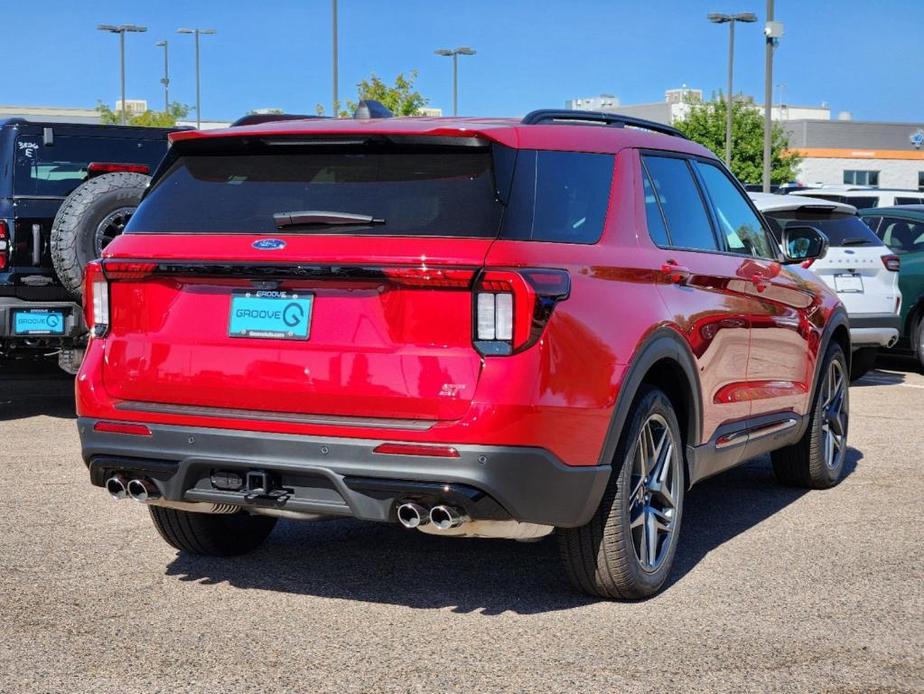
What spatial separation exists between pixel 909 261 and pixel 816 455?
755 cm

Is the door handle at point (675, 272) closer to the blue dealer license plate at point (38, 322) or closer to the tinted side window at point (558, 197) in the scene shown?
the tinted side window at point (558, 197)

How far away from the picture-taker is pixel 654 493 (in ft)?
18.0

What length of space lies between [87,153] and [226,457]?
6.90 metres

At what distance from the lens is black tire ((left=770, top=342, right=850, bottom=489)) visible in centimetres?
766

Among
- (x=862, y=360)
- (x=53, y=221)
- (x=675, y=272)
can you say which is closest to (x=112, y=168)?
(x=53, y=221)

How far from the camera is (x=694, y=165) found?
633cm

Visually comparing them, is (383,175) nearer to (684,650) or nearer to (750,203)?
(684,650)

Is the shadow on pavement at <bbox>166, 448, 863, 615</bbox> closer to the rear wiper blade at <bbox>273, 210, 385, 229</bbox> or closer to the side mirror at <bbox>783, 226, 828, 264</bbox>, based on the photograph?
the side mirror at <bbox>783, 226, 828, 264</bbox>

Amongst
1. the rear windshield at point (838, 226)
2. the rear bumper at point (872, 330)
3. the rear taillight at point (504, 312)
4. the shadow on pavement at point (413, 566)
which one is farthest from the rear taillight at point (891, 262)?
the rear taillight at point (504, 312)

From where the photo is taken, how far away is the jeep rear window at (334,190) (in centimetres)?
467

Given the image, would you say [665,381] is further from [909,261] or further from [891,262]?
[909,261]

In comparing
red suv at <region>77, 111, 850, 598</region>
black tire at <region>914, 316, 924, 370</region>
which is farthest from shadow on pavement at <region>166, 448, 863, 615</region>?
black tire at <region>914, 316, 924, 370</region>

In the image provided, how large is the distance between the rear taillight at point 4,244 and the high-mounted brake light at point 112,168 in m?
0.73

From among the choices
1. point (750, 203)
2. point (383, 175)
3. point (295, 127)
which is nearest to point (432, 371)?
point (383, 175)
